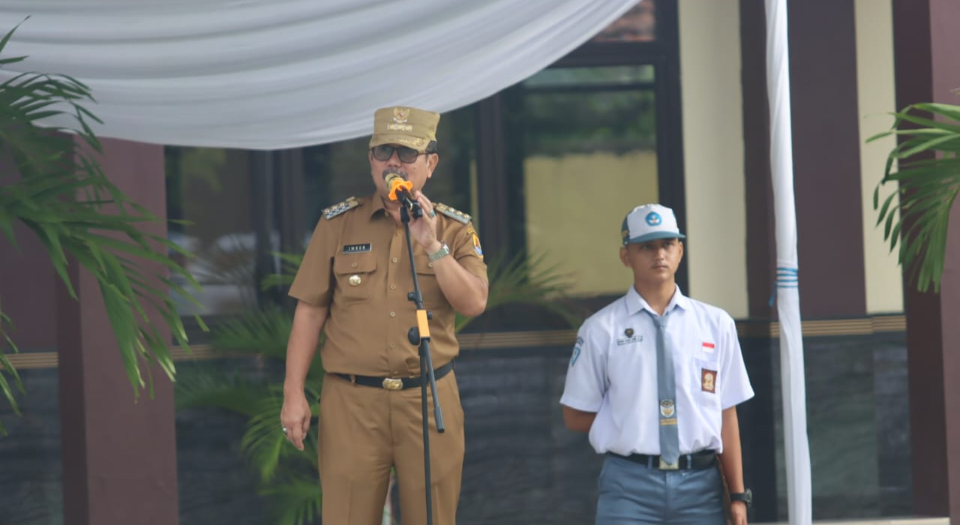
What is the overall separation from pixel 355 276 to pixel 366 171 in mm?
2927

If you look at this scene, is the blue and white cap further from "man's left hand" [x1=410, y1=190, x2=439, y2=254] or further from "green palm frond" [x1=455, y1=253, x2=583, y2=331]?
"green palm frond" [x1=455, y1=253, x2=583, y2=331]

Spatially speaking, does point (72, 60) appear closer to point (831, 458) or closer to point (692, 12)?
point (692, 12)

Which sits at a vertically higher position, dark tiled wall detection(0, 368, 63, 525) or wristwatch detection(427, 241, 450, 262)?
wristwatch detection(427, 241, 450, 262)

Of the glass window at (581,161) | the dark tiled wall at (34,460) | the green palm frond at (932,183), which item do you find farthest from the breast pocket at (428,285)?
the dark tiled wall at (34,460)

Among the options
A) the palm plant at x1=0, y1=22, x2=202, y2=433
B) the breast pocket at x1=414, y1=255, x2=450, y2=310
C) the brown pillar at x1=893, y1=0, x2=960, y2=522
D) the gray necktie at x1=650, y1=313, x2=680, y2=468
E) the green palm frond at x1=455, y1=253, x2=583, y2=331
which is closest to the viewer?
the palm plant at x1=0, y1=22, x2=202, y2=433

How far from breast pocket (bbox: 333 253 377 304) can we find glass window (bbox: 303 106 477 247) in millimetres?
2826

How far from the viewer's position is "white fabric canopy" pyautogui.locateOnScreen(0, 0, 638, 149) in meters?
4.03

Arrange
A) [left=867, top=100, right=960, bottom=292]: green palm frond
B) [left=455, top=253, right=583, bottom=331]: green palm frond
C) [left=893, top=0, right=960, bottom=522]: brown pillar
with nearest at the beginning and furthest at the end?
[left=867, top=100, right=960, bottom=292]: green palm frond → [left=893, top=0, right=960, bottom=522]: brown pillar → [left=455, top=253, right=583, bottom=331]: green palm frond

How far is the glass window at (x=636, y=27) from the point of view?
6.73m

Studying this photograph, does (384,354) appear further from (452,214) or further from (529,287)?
(529,287)

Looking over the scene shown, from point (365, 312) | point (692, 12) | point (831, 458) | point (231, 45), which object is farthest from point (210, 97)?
point (831, 458)

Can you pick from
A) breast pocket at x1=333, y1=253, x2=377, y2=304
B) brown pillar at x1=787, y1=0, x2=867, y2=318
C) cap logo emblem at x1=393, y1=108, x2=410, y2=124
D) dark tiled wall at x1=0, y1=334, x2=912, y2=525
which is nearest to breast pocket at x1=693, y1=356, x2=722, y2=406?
breast pocket at x1=333, y1=253, x2=377, y2=304

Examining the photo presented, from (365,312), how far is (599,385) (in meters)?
0.72

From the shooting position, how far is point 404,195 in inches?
136
